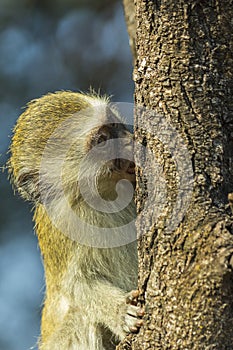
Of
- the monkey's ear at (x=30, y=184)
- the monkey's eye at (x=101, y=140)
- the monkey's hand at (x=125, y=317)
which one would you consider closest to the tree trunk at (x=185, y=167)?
the monkey's hand at (x=125, y=317)

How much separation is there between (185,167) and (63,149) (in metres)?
1.48

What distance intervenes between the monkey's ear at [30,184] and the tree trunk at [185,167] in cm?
128

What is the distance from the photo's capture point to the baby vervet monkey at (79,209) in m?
3.46

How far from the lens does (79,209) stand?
3576 mm

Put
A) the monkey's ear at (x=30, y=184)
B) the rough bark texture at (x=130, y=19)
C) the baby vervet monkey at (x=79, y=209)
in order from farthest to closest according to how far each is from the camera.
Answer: the rough bark texture at (x=130, y=19), the monkey's ear at (x=30, y=184), the baby vervet monkey at (x=79, y=209)

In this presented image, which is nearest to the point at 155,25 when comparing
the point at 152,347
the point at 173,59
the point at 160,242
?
the point at 173,59

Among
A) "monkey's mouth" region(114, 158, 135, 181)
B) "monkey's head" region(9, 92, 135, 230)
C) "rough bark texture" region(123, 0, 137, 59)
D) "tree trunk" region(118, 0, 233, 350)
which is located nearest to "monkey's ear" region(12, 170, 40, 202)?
"monkey's head" region(9, 92, 135, 230)

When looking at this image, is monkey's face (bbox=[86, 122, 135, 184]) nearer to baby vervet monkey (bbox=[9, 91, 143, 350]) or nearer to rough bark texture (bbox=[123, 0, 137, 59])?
baby vervet monkey (bbox=[9, 91, 143, 350])

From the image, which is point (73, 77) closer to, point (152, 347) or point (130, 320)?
point (130, 320)

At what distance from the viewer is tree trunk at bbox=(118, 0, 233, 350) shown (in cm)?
213

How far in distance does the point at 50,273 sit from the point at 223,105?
1808 mm

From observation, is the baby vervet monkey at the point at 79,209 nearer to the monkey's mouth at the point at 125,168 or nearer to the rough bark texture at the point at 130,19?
the monkey's mouth at the point at 125,168

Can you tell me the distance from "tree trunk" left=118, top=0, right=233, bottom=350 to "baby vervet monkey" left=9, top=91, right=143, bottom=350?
98 centimetres

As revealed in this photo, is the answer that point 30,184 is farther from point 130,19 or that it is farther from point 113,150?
point 130,19
